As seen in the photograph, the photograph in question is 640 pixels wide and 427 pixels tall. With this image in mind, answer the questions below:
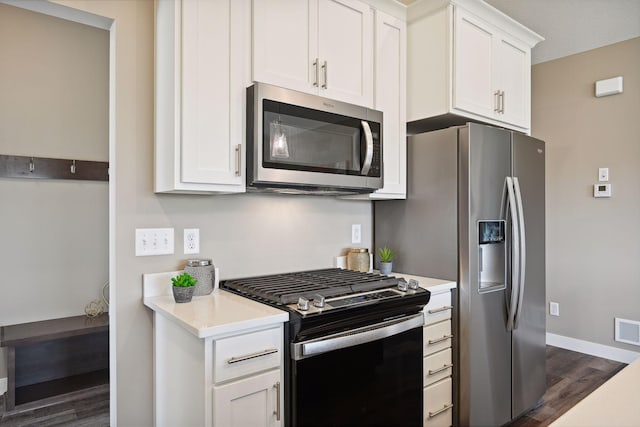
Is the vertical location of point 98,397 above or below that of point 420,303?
below

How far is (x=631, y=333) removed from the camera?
328cm

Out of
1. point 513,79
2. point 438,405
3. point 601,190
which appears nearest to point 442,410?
point 438,405

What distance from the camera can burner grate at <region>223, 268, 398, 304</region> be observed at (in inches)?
66.6

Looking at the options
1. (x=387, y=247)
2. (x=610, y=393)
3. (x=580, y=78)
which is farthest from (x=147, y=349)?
(x=580, y=78)

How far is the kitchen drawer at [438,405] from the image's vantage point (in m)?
2.05

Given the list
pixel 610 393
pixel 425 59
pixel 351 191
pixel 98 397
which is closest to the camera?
pixel 610 393

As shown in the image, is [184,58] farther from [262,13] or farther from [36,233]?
[36,233]

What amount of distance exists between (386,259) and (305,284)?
28.6 inches

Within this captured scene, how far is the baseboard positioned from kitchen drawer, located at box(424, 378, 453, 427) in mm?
2043

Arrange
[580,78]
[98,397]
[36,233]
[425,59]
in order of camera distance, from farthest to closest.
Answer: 1. [580,78]
2. [36,233]
3. [98,397]
4. [425,59]

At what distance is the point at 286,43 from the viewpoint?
192 centimetres

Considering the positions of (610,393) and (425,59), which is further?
(425,59)

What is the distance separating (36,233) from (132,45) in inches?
73.0

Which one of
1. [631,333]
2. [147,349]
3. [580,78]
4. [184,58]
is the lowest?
[631,333]
